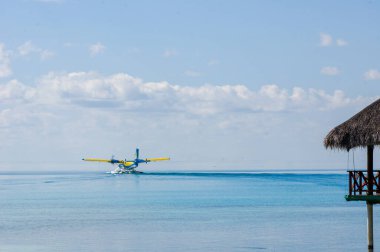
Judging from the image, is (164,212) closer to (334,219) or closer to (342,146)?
(334,219)

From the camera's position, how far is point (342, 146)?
28.4m

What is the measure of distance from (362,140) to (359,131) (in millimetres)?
337

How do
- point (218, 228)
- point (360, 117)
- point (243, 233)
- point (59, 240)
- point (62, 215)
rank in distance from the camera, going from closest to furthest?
point (360, 117)
point (59, 240)
point (243, 233)
point (218, 228)
point (62, 215)

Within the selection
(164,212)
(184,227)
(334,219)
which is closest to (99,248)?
(184,227)

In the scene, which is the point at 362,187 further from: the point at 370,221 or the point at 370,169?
the point at 370,221

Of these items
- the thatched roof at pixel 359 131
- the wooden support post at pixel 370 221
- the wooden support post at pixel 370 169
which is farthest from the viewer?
the wooden support post at pixel 370 221

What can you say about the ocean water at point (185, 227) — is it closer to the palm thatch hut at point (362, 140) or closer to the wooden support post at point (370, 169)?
the palm thatch hut at point (362, 140)

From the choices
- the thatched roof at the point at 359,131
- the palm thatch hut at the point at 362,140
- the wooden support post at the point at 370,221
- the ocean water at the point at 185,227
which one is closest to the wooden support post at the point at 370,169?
the palm thatch hut at the point at 362,140

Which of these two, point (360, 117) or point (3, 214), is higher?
point (360, 117)

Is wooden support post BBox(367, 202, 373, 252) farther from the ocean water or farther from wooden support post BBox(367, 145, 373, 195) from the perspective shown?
the ocean water

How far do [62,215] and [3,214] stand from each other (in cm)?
551

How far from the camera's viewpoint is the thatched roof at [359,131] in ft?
90.2

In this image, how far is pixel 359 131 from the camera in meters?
27.8

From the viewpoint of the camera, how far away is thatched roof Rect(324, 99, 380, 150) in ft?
90.2
